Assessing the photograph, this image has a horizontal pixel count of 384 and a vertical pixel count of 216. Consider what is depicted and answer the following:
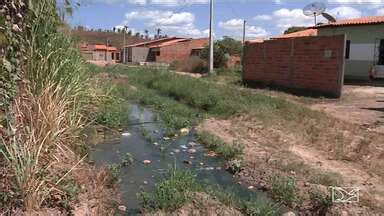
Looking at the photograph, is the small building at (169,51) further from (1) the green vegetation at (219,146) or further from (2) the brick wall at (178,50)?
(1) the green vegetation at (219,146)

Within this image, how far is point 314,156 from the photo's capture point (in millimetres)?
8078

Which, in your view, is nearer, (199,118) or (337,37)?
(199,118)

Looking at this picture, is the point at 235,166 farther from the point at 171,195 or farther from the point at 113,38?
the point at 113,38

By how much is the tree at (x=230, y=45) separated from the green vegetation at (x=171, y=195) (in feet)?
118

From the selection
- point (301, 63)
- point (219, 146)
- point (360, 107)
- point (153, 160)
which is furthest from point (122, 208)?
point (301, 63)

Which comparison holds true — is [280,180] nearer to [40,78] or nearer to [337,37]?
[40,78]

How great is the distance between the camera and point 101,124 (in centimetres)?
1030

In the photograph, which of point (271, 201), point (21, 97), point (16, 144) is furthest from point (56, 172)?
point (271, 201)

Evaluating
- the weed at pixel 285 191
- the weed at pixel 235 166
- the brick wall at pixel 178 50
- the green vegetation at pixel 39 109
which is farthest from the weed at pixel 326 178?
the brick wall at pixel 178 50

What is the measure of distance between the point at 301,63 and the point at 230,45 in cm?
2330

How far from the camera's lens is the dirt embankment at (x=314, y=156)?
5992 millimetres

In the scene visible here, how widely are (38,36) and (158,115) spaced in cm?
768

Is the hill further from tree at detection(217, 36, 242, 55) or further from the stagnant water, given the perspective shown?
the stagnant water

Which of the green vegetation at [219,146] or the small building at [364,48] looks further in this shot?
the small building at [364,48]
